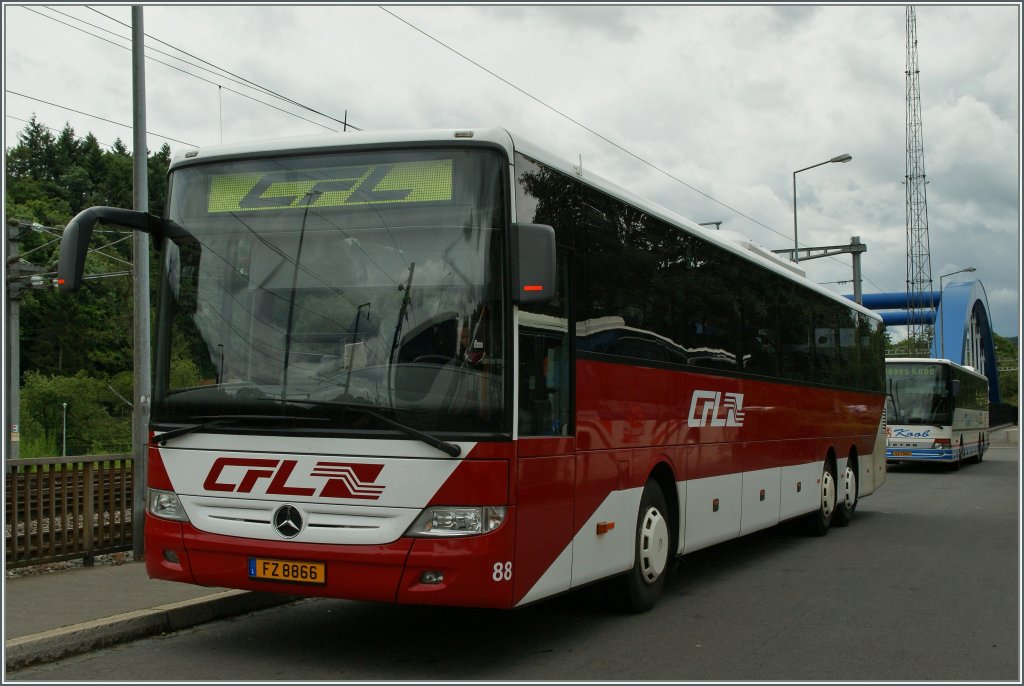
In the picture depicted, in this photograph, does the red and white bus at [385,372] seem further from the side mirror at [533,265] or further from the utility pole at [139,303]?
the utility pole at [139,303]

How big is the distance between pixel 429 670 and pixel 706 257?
17.7 ft

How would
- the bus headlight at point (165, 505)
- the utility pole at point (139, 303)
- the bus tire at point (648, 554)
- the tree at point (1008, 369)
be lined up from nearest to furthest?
the bus headlight at point (165, 505), the bus tire at point (648, 554), the utility pole at point (139, 303), the tree at point (1008, 369)

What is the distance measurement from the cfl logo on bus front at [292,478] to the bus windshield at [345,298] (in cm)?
25

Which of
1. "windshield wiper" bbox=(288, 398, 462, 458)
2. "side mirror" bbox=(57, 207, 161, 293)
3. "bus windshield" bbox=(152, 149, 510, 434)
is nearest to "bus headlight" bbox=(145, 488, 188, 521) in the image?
"bus windshield" bbox=(152, 149, 510, 434)

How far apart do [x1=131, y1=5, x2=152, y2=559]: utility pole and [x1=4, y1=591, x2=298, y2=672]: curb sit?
2.57 m

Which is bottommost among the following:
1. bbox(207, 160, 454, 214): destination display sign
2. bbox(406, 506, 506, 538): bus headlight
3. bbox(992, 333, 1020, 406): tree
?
bbox(406, 506, 506, 538): bus headlight

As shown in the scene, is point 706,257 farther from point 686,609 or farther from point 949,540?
point 949,540

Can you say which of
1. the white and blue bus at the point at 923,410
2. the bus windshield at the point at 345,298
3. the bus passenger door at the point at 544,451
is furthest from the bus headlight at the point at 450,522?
the white and blue bus at the point at 923,410

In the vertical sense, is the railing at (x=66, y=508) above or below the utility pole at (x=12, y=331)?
below

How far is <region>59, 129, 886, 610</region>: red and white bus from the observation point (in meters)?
6.45

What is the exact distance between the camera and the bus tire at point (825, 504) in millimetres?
14688

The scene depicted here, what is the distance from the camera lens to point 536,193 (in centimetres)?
718

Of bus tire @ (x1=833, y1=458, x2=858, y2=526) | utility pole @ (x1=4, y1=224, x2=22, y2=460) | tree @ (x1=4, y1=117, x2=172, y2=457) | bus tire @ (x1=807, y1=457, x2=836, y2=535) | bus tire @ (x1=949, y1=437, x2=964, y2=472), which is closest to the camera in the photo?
bus tire @ (x1=807, y1=457, x2=836, y2=535)

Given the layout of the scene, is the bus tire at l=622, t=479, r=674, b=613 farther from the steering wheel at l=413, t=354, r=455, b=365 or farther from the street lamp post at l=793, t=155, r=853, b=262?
the street lamp post at l=793, t=155, r=853, b=262
